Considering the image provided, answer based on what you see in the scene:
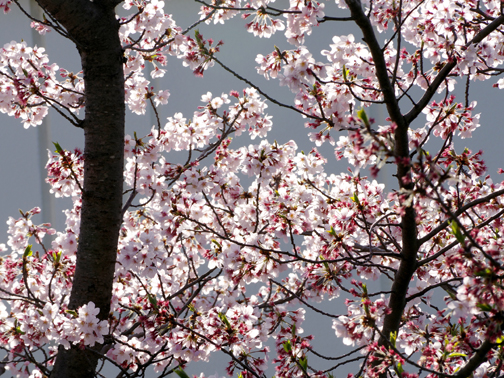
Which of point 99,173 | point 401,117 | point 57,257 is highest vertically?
point 401,117

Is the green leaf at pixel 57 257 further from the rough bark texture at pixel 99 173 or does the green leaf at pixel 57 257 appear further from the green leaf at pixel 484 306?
the green leaf at pixel 484 306

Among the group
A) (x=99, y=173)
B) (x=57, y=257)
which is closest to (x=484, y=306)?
(x=99, y=173)

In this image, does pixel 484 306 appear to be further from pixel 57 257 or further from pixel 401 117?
pixel 57 257

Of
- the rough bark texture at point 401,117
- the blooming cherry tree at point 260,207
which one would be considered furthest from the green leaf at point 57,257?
the rough bark texture at point 401,117

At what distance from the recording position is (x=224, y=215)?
2.36 m

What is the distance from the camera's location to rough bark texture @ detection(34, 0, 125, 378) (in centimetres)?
159

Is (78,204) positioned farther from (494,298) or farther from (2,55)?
(494,298)

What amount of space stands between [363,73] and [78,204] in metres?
1.51

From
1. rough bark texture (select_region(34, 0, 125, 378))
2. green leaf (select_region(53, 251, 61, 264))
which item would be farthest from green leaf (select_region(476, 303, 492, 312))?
green leaf (select_region(53, 251, 61, 264))

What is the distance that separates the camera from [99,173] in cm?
160

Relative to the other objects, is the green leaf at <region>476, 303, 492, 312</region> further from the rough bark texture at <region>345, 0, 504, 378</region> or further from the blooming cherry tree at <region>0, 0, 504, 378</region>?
the rough bark texture at <region>345, 0, 504, 378</region>

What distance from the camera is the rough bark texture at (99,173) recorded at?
1.59 metres

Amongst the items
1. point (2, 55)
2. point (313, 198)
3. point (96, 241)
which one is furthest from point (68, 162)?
point (313, 198)

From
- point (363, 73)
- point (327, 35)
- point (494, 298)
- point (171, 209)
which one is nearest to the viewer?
point (494, 298)
